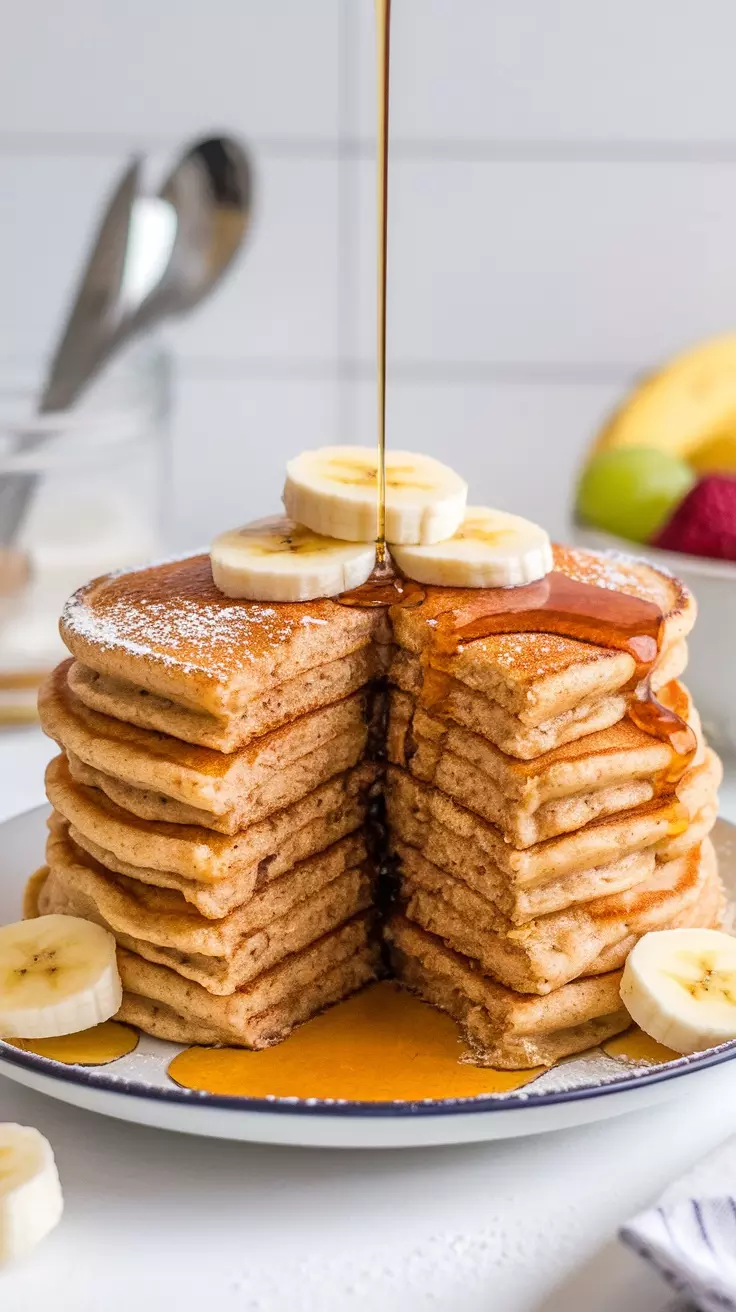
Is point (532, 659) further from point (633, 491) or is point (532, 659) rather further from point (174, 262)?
point (174, 262)

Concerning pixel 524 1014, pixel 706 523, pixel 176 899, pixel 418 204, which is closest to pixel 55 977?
pixel 176 899

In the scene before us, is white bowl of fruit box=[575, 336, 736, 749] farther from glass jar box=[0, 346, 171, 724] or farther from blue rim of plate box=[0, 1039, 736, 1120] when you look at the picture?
blue rim of plate box=[0, 1039, 736, 1120]

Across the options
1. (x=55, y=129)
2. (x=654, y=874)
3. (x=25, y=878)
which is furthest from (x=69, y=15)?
(x=654, y=874)

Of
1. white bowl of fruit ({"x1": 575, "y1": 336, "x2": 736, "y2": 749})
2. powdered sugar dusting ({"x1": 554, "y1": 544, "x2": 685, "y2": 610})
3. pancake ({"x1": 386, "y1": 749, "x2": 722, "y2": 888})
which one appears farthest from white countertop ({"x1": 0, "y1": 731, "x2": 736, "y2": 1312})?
white bowl of fruit ({"x1": 575, "y1": 336, "x2": 736, "y2": 749})

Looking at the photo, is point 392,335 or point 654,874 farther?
point 392,335

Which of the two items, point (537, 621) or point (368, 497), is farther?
point (368, 497)

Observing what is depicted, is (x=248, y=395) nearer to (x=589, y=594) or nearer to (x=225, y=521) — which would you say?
(x=225, y=521)

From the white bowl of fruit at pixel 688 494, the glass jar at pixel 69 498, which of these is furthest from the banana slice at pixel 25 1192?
the glass jar at pixel 69 498
